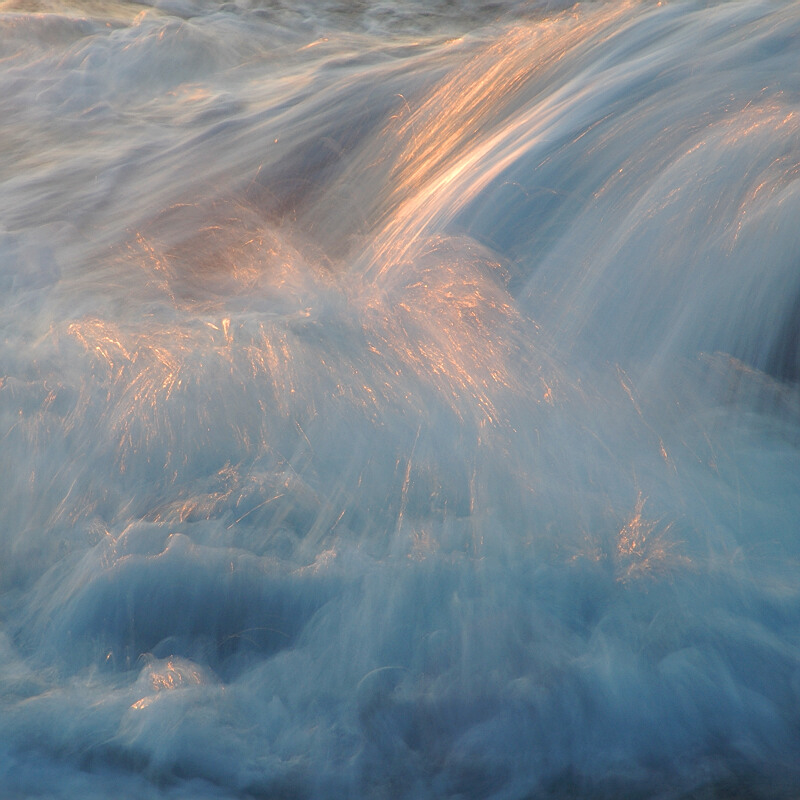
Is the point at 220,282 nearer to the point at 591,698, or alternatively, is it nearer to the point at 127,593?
the point at 127,593

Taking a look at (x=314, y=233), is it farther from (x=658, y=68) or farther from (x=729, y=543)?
(x=729, y=543)

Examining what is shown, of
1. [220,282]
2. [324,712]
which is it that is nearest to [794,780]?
[324,712]

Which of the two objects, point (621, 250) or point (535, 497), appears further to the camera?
point (621, 250)

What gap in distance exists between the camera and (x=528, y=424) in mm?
1765

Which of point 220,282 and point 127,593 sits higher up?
point 220,282

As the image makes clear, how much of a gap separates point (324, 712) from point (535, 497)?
0.59 metres

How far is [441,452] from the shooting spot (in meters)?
1.74

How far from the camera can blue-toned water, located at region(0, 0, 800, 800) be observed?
4.45 ft

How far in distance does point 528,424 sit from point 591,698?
0.60 metres

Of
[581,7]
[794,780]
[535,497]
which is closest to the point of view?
[794,780]

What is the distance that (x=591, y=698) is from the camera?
139cm

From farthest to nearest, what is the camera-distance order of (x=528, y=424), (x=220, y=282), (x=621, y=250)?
(x=220, y=282), (x=621, y=250), (x=528, y=424)

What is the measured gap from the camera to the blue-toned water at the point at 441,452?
4.45 ft

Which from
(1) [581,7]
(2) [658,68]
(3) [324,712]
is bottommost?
(3) [324,712]
